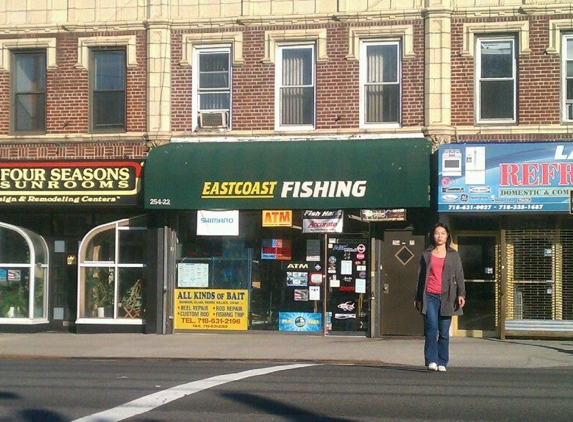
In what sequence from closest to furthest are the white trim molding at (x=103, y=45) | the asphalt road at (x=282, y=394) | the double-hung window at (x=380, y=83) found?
1. the asphalt road at (x=282, y=394)
2. the double-hung window at (x=380, y=83)
3. the white trim molding at (x=103, y=45)

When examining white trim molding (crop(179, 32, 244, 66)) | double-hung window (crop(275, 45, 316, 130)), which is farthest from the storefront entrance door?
white trim molding (crop(179, 32, 244, 66))

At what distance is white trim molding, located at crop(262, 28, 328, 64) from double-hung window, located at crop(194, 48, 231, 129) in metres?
0.91

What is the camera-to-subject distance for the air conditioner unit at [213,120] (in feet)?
63.9

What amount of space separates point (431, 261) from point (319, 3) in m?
8.96

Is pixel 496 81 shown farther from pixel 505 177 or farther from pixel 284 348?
pixel 284 348

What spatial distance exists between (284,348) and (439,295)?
5491mm

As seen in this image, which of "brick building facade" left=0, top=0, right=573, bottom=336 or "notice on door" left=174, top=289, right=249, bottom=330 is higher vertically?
"brick building facade" left=0, top=0, right=573, bottom=336

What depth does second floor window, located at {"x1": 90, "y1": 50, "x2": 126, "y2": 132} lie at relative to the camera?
65.6 ft

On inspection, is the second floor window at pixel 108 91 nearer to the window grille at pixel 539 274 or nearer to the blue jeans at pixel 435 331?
the window grille at pixel 539 274

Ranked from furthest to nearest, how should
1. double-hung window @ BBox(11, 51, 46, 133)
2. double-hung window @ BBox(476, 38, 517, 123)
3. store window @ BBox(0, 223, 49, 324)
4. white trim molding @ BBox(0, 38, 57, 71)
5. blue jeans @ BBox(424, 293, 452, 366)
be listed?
1. double-hung window @ BBox(11, 51, 46, 133)
2. white trim molding @ BBox(0, 38, 57, 71)
3. store window @ BBox(0, 223, 49, 324)
4. double-hung window @ BBox(476, 38, 517, 123)
5. blue jeans @ BBox(424, 293, 452, 366)

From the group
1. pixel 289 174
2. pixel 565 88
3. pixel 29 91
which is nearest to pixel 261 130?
pixel 289 174

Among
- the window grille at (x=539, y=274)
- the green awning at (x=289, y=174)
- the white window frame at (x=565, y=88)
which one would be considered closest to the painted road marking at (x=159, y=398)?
the green awning at (x=289, y=174)

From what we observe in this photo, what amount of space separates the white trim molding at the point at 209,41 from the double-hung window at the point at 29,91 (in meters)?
3.23

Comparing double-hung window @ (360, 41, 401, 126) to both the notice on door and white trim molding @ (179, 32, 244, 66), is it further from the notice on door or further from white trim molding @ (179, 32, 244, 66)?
the notice on door
